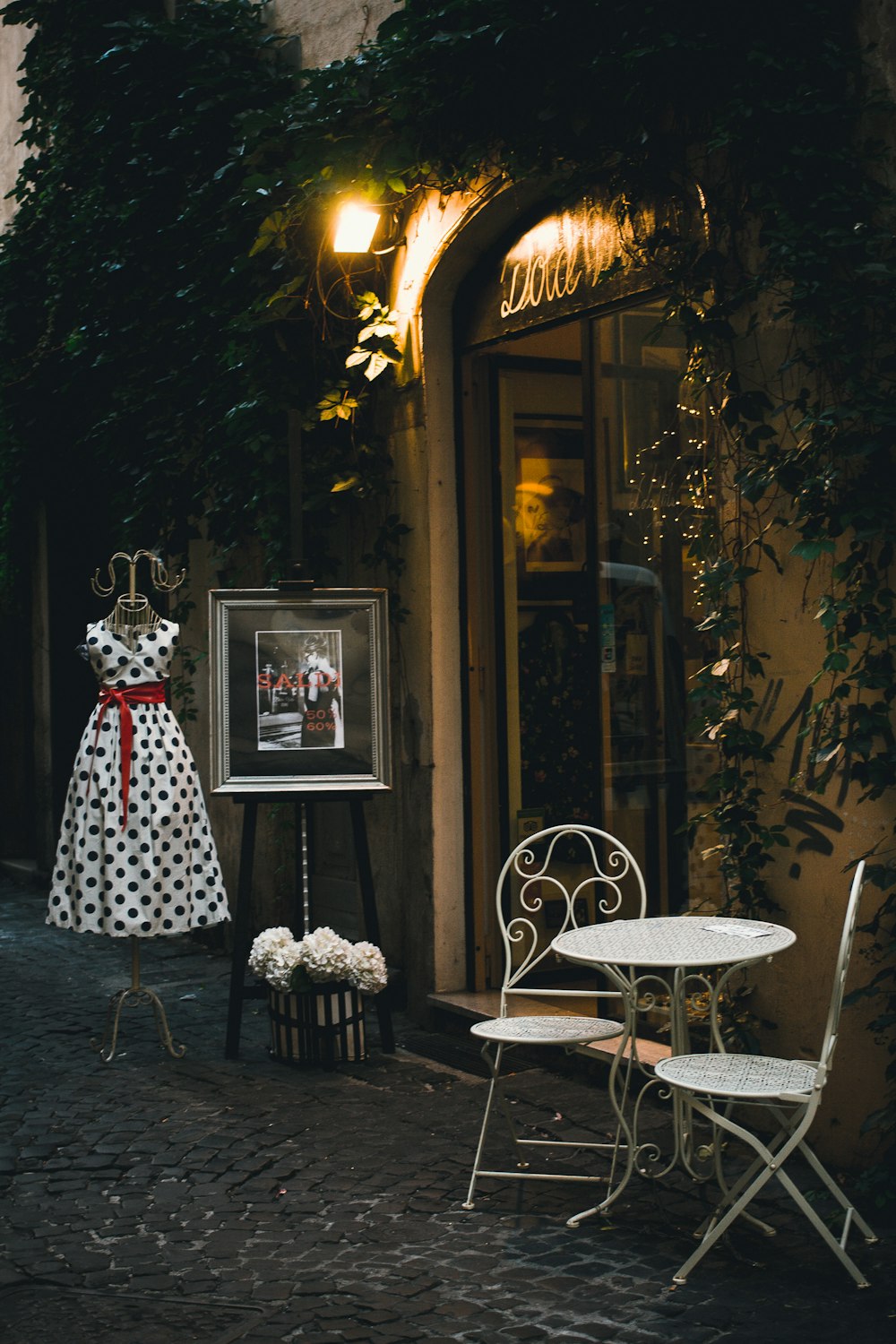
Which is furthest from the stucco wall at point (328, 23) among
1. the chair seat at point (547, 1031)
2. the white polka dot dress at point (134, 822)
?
the chair seat at point (547, 1031)

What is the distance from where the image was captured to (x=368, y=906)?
6500mm

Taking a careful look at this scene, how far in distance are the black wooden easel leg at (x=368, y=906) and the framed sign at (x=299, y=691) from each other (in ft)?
0.59

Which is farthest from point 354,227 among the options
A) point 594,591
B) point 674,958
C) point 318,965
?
point 674,958

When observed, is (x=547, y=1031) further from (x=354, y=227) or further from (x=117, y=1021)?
(x=354, y=227)

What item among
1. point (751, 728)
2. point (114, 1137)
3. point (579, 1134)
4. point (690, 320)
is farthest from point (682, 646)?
point (114, 1137)

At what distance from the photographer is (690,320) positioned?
5.09 meters

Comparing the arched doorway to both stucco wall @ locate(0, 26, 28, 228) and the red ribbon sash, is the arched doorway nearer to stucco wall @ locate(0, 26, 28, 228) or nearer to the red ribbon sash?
the red ribbon sash

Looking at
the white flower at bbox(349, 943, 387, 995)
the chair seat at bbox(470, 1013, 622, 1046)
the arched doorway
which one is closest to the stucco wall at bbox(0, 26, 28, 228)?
the arched doorway

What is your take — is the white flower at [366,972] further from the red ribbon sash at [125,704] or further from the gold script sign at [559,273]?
the gold script sign at [559,273]

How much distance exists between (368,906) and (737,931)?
7.67 feet

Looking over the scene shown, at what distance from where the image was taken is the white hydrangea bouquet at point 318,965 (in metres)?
6.23

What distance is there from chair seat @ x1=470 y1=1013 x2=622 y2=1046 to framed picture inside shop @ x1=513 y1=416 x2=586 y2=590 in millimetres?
2543

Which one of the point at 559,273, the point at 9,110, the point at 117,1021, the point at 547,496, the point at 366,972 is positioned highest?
the point at 9,110

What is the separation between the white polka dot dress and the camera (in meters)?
6.50
